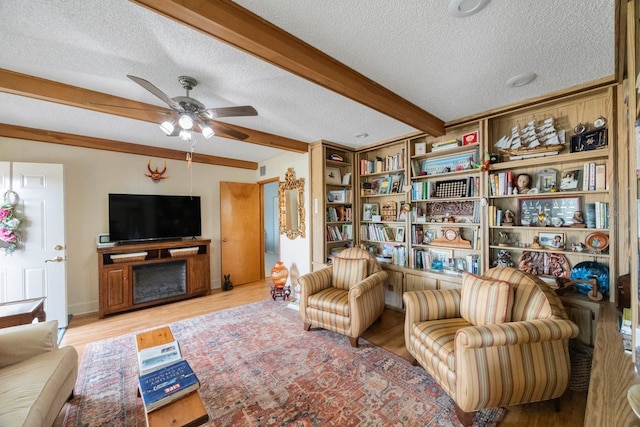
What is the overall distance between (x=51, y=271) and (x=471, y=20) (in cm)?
453

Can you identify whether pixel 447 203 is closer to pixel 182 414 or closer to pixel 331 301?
pixel 331 301

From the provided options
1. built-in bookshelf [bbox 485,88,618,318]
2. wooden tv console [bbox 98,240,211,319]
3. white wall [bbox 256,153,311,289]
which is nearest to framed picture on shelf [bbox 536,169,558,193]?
built-in bookshelf [bbox 485,88,618,318]

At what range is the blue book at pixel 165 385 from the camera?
126 cm

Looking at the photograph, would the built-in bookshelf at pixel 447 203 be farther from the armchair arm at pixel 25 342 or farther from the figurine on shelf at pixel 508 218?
the armchair arm at pixel 25 342

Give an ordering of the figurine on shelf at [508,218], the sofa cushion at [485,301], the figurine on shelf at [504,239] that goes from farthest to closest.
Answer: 1. the figurine on shelf at [504,239]
2. the figurine on shelf at [508,218]
3. the sofa cushion at [485,301]

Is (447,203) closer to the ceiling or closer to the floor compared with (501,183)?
closer to the floor

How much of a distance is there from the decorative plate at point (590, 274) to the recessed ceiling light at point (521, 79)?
62.4 inches

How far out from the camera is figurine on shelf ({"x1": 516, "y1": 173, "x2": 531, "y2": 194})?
242cm

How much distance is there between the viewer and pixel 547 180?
7.76ft

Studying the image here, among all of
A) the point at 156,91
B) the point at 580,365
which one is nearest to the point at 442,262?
the point at 580,365

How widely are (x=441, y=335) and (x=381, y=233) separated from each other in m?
1.95

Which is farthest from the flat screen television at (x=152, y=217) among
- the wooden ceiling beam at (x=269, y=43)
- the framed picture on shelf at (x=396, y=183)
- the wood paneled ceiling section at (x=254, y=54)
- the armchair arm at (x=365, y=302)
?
the wooden ceiling beam at (x=269, y=43)

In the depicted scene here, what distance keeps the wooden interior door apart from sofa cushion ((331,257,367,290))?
236 cm

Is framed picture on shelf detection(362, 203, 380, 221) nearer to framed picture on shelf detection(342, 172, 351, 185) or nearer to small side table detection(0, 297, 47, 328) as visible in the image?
framed picture on shelf detection(342, 172, 351, 185)
